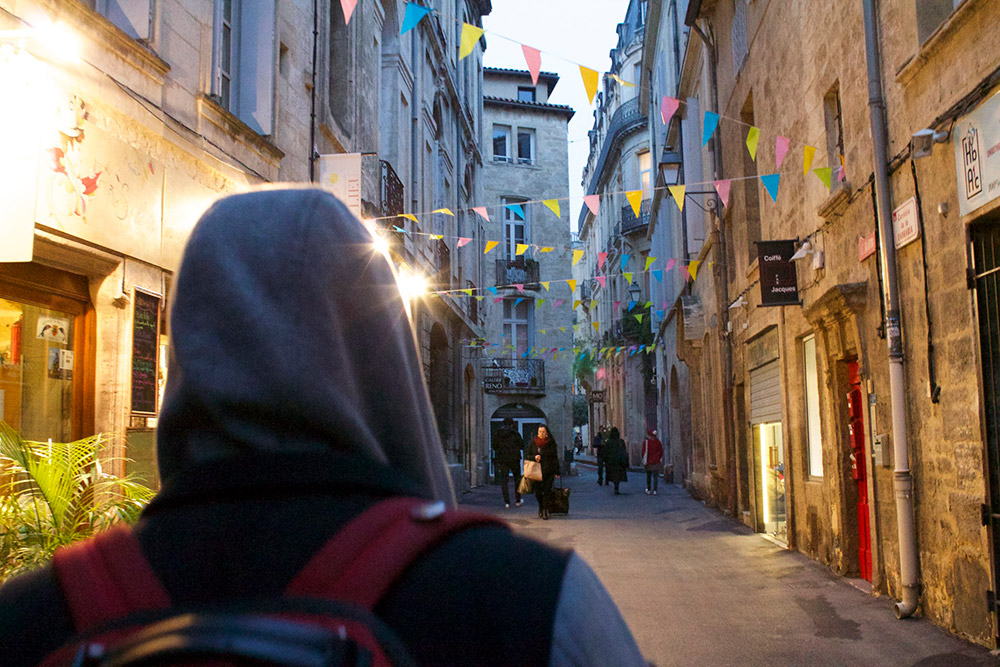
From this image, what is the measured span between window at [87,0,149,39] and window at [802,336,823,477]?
7.72m

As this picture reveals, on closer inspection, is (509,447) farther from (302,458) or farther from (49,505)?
(302,458)

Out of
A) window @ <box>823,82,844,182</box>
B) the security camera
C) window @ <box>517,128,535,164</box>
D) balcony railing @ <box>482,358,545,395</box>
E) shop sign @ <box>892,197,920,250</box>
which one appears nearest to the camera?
the security camera

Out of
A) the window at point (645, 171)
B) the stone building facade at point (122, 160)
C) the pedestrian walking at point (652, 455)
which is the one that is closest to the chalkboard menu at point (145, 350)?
the stone building facade at point (122, 160)

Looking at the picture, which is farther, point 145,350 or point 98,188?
point 145,350

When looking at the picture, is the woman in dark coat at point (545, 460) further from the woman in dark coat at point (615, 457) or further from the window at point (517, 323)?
the window at point (517, 323)

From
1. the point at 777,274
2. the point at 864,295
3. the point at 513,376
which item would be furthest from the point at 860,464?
the point at 513,376

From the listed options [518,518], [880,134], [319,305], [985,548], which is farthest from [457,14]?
[319,305]

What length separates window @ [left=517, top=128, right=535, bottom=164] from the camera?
38.1m

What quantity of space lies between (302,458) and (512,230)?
3629cm

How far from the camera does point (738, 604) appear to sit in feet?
25.3

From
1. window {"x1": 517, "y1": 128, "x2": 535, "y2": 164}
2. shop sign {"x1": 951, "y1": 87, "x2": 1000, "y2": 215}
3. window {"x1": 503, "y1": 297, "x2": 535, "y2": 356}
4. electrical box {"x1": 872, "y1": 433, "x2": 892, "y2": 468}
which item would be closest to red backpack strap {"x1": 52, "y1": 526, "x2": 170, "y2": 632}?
shop sign {"x1": 951, "y1": 87, "x2": 1000, "y2": 215}

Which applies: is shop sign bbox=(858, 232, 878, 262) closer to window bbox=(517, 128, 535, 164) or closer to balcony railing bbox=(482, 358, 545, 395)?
balcony railing bbox=(482, 358, 545, 395)

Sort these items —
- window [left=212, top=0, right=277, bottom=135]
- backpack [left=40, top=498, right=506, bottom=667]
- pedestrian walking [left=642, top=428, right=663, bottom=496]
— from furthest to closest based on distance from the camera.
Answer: pedestrian walking [left=642, top=428, right=663, bottom=496] < window [left=212, top=0, right=277, bottom=135] < backpack [left=40, top=498, right=506, bottom=667]

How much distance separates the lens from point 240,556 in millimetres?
920
